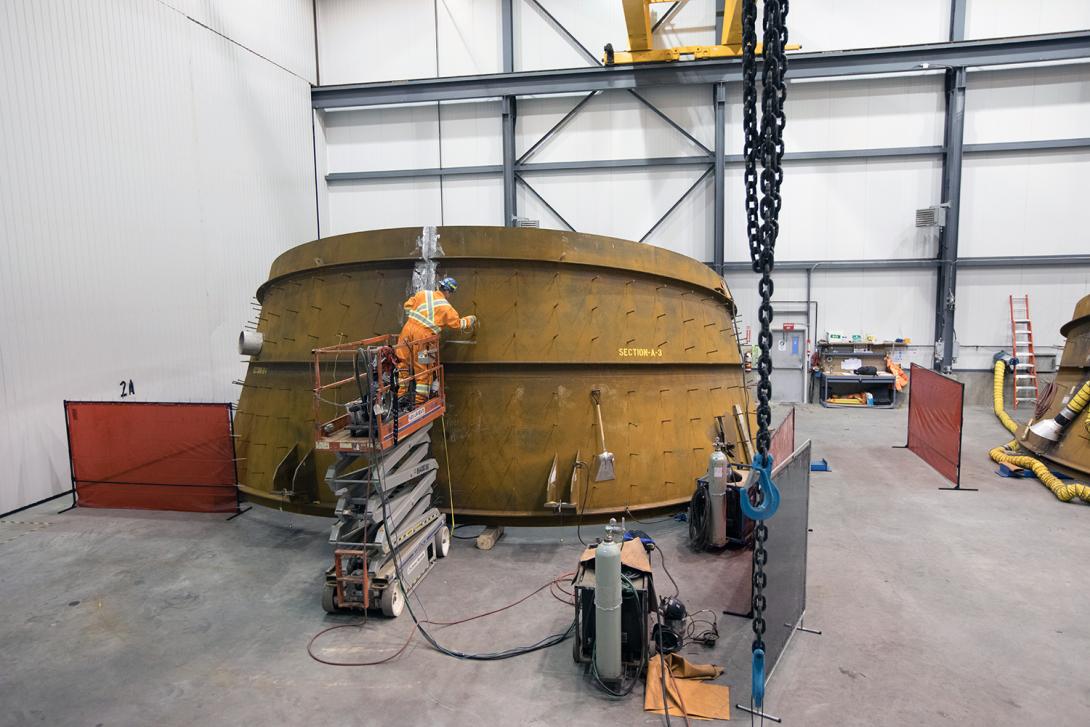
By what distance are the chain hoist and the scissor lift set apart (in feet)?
8.61

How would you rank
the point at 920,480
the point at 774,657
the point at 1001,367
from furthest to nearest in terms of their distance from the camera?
the point at 1001,367 → the point at 920,480 → the point at 774,657

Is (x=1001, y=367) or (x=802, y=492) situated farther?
(x=1001, y=367)

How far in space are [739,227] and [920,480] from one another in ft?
26.9

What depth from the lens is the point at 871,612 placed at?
4.23 meters

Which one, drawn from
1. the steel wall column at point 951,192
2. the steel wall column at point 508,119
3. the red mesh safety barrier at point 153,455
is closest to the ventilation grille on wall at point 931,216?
the steel wall column at point 951,192

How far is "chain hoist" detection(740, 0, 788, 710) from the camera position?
264 cm

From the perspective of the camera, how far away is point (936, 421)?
27.6 feet

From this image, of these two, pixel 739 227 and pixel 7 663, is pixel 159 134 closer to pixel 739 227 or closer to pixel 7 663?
pixel 7 663

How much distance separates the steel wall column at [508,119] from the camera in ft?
46.3

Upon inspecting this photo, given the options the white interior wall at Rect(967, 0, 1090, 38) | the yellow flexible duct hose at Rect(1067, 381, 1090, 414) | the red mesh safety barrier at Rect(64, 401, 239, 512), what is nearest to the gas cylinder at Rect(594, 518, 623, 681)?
the red mesh safety barrier at Rect(64, 401, 239, 512)

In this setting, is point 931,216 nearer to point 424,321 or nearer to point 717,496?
point 717,496

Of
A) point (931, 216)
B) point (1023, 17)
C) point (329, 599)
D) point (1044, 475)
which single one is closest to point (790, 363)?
point (931, 216)

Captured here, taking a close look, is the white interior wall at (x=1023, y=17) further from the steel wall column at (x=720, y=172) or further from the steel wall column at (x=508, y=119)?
the steel wall column at (x=508, y=119)

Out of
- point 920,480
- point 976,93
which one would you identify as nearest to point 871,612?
point 920,480
